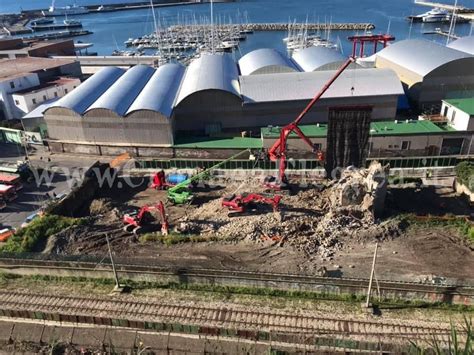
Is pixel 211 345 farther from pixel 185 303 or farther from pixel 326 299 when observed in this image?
pixel 326 299

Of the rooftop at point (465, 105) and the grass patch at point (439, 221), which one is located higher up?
the rooftop at point (465, 105)

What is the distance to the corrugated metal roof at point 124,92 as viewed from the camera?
3531 centimetres

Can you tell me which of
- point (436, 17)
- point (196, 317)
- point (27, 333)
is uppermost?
point (436, 17)

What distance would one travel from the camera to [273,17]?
11650cm

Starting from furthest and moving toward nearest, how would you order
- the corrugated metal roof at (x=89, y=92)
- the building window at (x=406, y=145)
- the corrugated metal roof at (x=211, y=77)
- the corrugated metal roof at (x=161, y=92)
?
the corrugated metal roof at (x=211, y=77), the corrugated metal roof at (x=89, y=92), the corrugated metal roof at (x=161, y=92), the building window at (x=406, y=145)

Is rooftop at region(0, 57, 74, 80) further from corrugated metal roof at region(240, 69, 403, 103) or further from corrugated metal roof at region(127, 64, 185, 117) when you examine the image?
corrugated metal roof at region(240, 69, 403, 103)

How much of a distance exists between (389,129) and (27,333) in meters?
30.3

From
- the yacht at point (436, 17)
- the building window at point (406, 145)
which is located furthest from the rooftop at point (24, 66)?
the yacht at point (436, 17)

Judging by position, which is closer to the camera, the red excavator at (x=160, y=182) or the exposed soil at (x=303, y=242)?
the exposed soil at (x=303, y=242)

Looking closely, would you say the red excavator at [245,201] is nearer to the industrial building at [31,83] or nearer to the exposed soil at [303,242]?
the exposed soil at [303,242]

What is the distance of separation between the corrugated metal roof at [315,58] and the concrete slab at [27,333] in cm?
3740

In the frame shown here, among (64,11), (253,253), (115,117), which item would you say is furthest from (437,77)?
(64,11)

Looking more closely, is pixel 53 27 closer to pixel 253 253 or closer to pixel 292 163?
pixel 292 163

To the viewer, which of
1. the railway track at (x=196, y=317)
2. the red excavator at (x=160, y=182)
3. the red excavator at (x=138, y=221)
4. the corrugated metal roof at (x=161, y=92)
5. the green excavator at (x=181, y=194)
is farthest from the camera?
the corrugated metal roof at (x=161, y=92)
